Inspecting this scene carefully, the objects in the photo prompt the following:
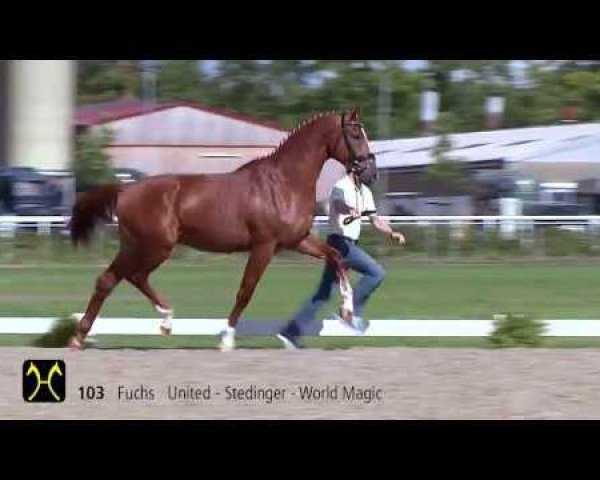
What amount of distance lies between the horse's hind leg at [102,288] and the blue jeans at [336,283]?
1275 millimetres

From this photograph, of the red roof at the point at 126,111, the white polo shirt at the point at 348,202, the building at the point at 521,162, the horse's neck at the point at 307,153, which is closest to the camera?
the horse's neck at the point at 307,153

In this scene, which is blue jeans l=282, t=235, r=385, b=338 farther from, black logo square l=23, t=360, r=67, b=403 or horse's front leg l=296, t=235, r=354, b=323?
black logo square l=23, t=360, r=67, b=403

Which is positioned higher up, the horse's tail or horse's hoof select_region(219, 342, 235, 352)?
the horse's tail

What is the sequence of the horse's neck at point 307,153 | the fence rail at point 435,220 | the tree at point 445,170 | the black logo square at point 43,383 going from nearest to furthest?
the black logo square at point 43,383, the horse's neck at point 307,153, the fence rail at point 435,220, the tree at point 445,170

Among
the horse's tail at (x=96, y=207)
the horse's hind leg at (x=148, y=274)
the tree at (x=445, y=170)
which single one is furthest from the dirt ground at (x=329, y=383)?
the tree at (x=445, y=170)

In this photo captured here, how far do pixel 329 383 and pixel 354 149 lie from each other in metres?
1.94

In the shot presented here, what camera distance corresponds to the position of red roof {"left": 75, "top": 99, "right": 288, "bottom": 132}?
1516 cm

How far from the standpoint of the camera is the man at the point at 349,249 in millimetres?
9352

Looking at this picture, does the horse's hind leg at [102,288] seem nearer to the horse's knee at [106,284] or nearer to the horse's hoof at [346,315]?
the horse's knee at [106,284]

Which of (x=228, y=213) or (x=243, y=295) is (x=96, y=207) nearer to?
(x=228, y=213)

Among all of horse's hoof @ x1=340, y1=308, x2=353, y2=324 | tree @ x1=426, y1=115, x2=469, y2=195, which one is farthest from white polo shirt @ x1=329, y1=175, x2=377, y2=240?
tree @ x1=426, y1=115, x2=469, y2=195

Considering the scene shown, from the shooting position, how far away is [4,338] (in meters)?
10.4

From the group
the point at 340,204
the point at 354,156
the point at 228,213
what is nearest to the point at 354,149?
the point at 354,156

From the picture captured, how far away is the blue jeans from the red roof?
14.4 feet
